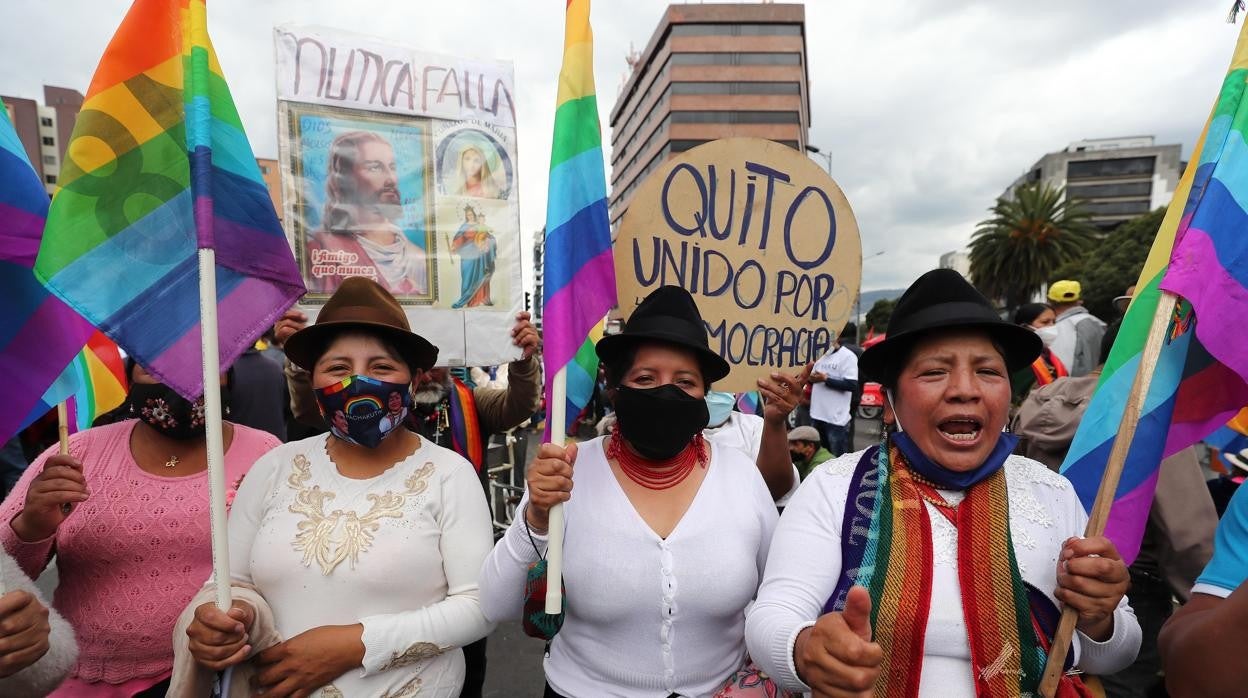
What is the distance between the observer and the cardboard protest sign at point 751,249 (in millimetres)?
2279

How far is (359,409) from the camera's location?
1.84m

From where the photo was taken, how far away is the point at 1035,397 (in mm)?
3391

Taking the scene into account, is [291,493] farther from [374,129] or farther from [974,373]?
[974,373]

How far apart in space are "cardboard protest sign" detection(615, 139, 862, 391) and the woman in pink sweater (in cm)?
164

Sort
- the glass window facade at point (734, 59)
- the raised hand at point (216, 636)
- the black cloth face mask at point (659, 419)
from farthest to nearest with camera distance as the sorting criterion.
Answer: the glass window facade at point (734, 59) → the black cloth face mask at point (659, 419) → the raised hand at point (216, 636)

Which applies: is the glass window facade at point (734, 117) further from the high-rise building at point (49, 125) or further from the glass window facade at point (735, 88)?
the high-rise building at point (49, 125)

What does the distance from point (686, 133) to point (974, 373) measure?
6344cm

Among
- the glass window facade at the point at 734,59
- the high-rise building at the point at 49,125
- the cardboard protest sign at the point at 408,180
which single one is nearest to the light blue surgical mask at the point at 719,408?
the cardboard protest sign at the point at 408,180

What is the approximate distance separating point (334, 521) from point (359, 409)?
1.05 ft

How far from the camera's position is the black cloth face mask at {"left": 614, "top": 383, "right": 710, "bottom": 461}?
1.83 metres

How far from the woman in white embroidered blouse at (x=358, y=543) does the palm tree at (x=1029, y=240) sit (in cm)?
4397

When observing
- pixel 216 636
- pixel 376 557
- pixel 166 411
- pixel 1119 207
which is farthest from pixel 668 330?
pixel 1119 207

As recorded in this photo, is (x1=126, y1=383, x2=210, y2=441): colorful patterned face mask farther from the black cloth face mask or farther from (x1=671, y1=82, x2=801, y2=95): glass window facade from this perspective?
(x1=671, y1=82, x2=801, y2=95): glass window facade

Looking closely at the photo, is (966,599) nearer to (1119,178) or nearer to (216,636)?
(216,636)
